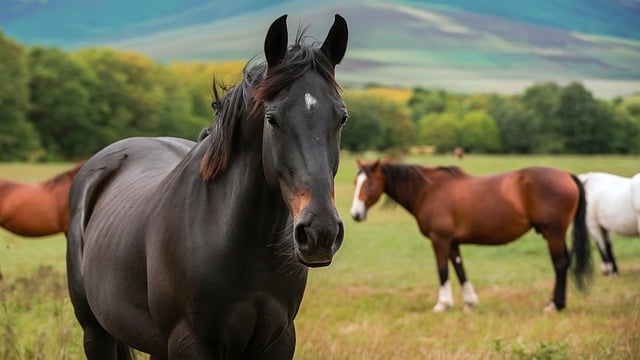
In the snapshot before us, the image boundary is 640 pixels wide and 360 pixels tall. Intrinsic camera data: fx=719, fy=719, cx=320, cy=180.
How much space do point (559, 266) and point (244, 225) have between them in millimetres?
7609

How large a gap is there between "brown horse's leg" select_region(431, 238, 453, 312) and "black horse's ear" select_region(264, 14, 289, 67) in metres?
7.16

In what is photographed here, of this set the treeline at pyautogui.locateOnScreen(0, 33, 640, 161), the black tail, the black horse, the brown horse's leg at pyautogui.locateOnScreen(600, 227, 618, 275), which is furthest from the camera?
the treeline at pyautogui.locateOnScreen(0, 33, 640, 161)

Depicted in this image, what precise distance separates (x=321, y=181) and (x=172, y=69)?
5742 centimetres

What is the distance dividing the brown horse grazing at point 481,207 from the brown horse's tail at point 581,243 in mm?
13

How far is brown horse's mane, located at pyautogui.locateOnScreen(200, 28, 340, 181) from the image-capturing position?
2357 mm

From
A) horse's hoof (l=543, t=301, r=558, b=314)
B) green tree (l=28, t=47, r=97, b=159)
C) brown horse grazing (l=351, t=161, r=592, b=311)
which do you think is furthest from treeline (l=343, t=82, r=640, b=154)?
green tree (l=28, t=47, r=97, b=159)

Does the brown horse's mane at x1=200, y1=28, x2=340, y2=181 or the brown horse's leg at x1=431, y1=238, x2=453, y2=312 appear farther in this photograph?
the brown horse's leg at x1=431, y1=238, x2=453, y2=312

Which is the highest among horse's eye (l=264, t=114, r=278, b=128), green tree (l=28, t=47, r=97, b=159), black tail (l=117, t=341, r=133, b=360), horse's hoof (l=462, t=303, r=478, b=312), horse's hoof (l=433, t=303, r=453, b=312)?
horse's eye (l=264, t=114, r=278, b=128)

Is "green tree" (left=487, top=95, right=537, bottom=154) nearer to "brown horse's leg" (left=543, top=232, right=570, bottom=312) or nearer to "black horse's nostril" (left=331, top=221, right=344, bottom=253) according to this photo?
"brown horse's leg" (left=543, top=232, right=570, bottom=312)

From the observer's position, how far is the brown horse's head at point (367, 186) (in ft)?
33.4

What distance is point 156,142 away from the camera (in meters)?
4.15

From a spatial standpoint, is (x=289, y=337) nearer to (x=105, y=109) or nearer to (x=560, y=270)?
(x=560, y=270)

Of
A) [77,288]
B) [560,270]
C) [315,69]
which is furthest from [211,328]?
[560,270]

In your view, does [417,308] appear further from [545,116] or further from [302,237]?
[545,116]
